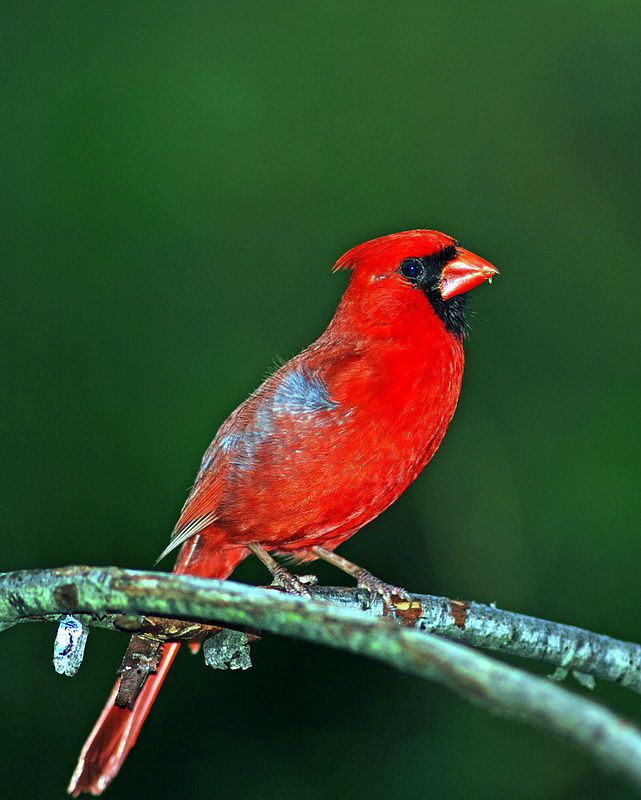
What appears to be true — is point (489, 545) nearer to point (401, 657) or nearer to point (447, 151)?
point (447, 151)

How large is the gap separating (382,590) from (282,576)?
0.31 m

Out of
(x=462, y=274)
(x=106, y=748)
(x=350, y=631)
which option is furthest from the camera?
(x=462, y=274)

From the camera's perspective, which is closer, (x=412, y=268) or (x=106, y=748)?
(x=106, y=748)

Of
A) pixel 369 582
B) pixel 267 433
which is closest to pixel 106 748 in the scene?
pixel 369 582

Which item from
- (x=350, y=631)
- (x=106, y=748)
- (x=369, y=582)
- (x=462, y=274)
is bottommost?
(x=106, y=748)

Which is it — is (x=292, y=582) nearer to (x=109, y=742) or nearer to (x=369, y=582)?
(x=369, y=582)

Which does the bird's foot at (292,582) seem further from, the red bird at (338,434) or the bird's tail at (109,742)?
the bird's tail at (109,742)

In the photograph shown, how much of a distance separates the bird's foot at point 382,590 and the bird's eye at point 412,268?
98cm

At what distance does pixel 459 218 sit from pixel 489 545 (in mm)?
1599

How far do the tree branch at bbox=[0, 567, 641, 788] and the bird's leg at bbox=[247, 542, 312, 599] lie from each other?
0.70 meters

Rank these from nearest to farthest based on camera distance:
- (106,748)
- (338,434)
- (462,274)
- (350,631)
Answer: (350,631), (338,434), (106,748), (462,274)

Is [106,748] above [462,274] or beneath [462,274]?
beneath

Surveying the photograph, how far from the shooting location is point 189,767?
488 cm

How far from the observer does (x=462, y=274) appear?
12.1 ft
